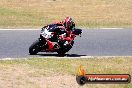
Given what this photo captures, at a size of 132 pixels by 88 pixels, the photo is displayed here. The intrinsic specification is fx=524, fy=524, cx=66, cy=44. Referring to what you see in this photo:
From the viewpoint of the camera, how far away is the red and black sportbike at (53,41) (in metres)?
18.9

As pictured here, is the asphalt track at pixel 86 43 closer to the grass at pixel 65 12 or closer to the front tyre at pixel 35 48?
the front tyre at pixel 35 48

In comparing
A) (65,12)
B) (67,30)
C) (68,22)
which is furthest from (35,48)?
(65,12)

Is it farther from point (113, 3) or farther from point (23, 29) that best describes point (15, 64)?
point (113, 3)

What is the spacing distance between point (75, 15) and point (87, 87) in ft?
57.3

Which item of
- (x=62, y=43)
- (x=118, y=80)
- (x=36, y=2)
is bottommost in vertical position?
(x=36, y=2)

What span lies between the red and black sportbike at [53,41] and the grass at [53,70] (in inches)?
40.5

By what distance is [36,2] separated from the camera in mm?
34812

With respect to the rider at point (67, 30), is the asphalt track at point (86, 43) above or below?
below

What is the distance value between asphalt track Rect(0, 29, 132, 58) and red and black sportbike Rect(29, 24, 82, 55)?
0.26 m

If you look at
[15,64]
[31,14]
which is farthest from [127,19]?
[15,64]

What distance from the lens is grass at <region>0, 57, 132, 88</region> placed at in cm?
1434

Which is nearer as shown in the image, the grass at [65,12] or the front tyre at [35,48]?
the front tyre at [35,48]

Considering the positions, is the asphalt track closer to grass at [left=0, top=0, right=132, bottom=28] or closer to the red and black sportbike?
the red and black sportbike

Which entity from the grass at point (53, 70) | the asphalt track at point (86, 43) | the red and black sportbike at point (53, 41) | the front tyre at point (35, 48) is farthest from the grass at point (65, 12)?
the grass at point (53, 70)
